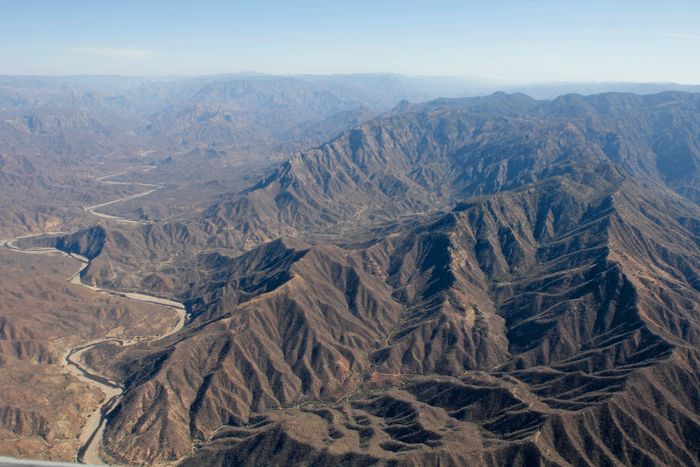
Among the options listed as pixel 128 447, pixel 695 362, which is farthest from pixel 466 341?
pixel 128 447

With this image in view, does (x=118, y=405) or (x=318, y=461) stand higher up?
(x=318, y=461)

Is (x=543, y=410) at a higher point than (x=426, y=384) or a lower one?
higher

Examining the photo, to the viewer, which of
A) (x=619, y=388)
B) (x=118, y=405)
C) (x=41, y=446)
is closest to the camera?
(x=619, y=388)

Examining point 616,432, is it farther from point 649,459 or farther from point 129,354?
point 129,354

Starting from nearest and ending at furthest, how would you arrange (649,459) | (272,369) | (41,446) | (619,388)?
1. (649,459)
2. (619,388)
3. (41,446)
4. (272,369)

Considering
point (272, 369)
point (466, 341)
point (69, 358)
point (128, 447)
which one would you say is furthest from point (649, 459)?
point (69, 358)

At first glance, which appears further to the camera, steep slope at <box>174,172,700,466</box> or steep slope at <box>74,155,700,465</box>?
steep slope at <box>74,155,700,465</box>

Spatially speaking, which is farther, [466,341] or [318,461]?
[466,341]

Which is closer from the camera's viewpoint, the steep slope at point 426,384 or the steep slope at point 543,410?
the steep slope at point 543,410

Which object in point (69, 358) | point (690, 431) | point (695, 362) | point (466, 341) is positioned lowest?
point (69, 358)

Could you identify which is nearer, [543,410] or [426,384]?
[543,410]
